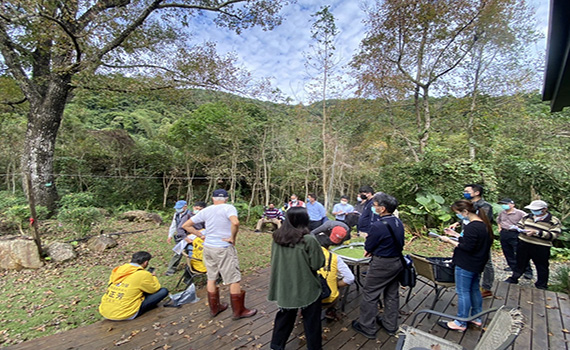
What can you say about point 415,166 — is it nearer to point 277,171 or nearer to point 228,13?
point 277,171

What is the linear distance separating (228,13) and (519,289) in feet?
31.4

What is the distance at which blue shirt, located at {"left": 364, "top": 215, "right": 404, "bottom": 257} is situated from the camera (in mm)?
2203

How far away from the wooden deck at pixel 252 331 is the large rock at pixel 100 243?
119 inches

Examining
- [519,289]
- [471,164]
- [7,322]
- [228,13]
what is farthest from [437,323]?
[228,13]

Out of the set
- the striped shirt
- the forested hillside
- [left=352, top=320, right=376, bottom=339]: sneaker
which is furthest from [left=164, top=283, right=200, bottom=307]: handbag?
the forested hillside

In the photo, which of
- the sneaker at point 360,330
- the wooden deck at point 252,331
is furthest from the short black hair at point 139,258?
the sneaker at point 360,330

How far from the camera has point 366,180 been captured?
13.4 metres

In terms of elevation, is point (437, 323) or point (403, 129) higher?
point (403, 129)

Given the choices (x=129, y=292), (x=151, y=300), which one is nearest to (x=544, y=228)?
(x=151, y=300)

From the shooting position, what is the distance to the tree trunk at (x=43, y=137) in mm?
6379

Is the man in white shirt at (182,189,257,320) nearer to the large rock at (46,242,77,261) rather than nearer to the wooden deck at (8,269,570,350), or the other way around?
the wooden deck at (8,269,570,350)

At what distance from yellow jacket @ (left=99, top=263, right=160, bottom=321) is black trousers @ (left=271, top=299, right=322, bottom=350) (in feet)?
5.65

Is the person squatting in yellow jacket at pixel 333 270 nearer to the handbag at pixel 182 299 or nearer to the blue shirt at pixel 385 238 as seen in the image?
the blue shirt at pixel 385 238

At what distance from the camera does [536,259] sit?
3389 mm
